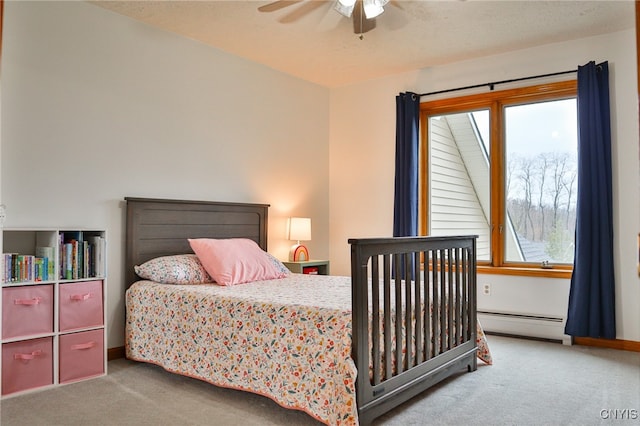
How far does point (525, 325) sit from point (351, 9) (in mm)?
2840

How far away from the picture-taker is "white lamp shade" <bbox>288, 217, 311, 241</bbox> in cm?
458

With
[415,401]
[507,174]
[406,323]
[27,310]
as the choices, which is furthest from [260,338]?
[507,174]

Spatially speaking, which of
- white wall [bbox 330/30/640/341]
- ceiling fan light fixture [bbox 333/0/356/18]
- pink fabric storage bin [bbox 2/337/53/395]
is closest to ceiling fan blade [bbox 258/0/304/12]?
ceiling fan light fixture [bbox 333/0/356/18]

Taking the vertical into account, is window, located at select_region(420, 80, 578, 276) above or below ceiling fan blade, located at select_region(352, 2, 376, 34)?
below

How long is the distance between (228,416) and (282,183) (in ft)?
8.74

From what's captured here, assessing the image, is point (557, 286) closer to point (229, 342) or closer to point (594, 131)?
point (594, 131)

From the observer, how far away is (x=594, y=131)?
12.3ft

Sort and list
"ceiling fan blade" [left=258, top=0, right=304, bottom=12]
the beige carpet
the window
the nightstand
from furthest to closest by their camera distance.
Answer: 1. the nightstand
2. the window
3. "ceiling fan blade" [left=258, top=0, right=304, bottom=12]
4. the beige carpet

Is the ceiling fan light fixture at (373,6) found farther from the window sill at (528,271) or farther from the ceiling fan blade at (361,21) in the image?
the window sill at (528,271)

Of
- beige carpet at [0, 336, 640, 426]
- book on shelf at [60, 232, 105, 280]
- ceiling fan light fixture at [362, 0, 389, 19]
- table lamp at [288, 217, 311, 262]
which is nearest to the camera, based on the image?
beige carpet at [0, 336, 640, 426]

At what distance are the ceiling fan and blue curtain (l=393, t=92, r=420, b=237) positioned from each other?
1.39 meters

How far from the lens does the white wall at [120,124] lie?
3.00 m

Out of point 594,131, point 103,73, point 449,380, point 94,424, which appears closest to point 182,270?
point 94,424

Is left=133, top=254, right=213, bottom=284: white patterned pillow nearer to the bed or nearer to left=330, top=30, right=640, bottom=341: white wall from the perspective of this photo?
the bed
